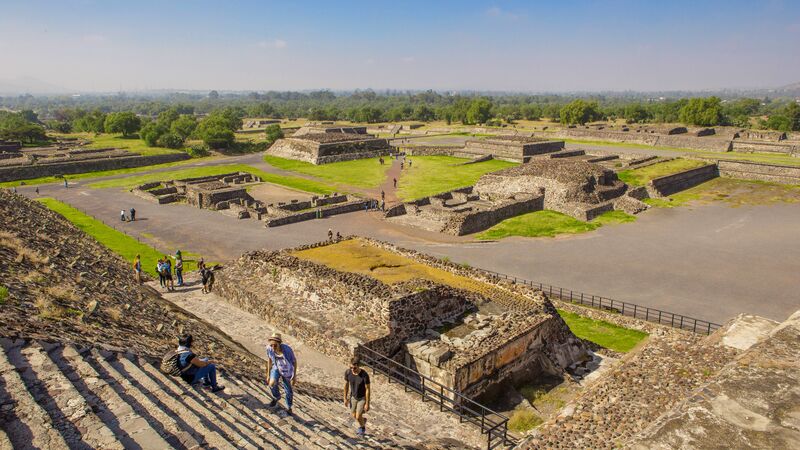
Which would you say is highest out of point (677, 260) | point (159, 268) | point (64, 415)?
point (64, 415)

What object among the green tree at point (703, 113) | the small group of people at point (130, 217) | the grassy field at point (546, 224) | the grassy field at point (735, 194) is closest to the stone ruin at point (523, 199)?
the grassy field at point (546, 224)

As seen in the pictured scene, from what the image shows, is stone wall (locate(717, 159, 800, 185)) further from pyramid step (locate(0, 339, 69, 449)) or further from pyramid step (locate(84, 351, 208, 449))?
pyramid step (locate(0, 339, 69, 449))

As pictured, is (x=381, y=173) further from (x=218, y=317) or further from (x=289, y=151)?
(x=218, y=317)

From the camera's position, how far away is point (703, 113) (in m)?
80.9

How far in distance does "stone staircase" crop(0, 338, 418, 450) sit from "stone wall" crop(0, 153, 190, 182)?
156ft

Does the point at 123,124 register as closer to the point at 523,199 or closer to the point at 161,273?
the point at 523,199

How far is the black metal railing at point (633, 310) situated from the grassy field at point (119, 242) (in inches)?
604

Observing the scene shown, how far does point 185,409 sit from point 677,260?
2432cm

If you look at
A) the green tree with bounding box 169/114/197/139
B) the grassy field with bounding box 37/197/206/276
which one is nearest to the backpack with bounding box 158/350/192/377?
the grassy field with bounding box 37/197/206/276

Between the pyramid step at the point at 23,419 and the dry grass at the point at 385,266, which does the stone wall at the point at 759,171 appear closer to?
the dry grass at the point at 385,266

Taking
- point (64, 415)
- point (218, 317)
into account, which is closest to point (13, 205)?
point (218, 317)

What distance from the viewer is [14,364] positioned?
6.68m

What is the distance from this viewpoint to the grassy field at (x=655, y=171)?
1696 inches

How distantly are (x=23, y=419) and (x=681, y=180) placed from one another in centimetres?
4810
